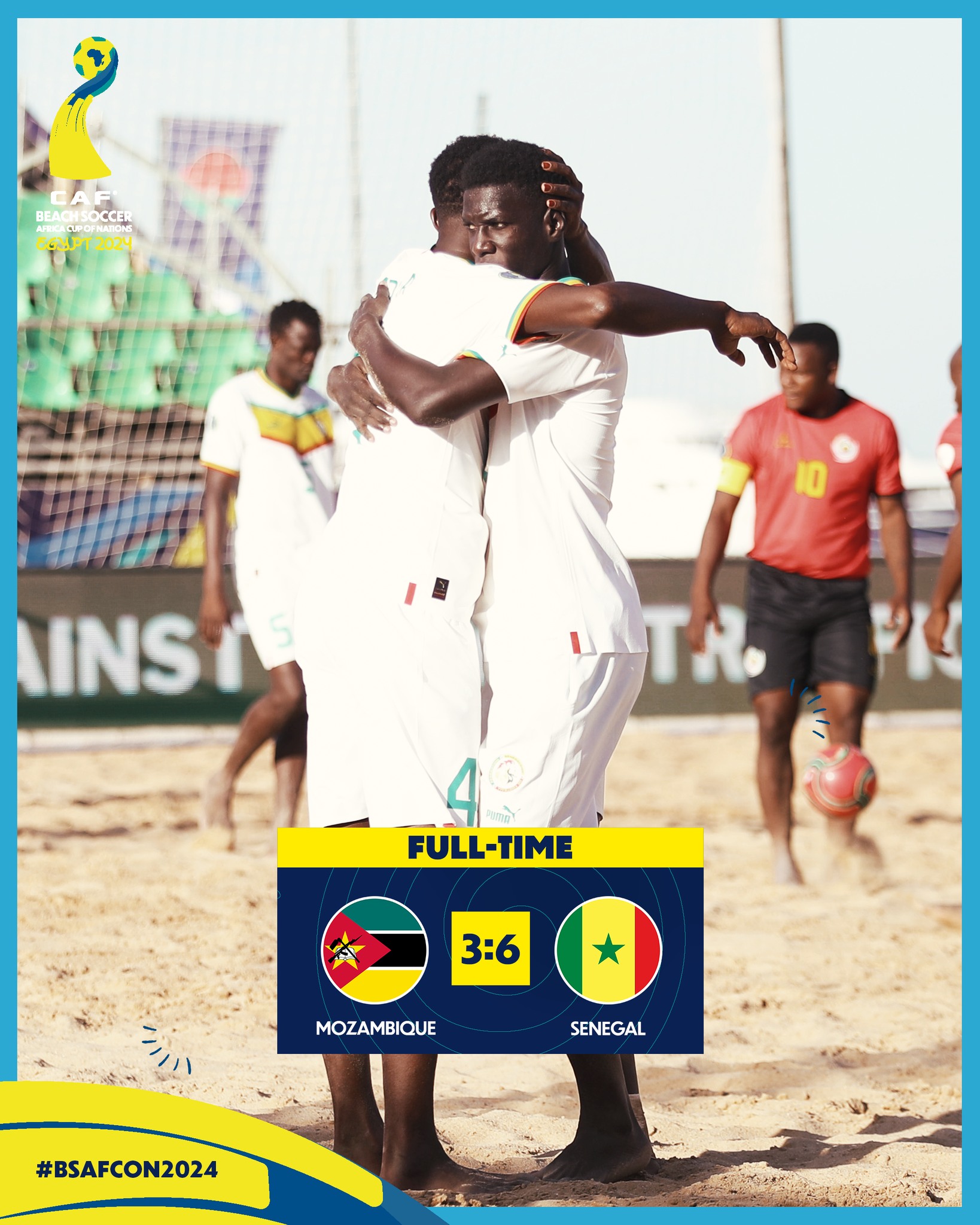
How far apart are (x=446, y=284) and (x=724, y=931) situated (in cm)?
277

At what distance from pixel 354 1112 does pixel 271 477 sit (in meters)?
2.45

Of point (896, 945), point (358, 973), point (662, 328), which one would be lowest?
point (896, 945)

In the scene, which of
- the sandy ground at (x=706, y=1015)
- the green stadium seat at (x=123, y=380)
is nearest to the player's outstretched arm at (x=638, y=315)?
the sandy ground at (x=706, y=1015)

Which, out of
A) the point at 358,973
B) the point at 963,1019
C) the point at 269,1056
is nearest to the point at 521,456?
the point at 358,973

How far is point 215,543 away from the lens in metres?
4.22

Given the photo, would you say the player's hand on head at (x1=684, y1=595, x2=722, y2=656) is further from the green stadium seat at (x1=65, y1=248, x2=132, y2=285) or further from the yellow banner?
the green stadium seat at (x1=65, y1=248, x2=132, y2=285)

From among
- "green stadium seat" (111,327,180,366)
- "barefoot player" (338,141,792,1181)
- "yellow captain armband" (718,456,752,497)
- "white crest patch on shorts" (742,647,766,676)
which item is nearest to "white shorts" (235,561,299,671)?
"yellow captain armband" (718,456,752,497)

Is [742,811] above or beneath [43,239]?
beneath

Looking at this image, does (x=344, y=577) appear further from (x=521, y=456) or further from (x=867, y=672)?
(x=867, y=672)

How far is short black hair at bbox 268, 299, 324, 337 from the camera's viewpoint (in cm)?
403

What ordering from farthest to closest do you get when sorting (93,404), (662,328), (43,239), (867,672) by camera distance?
(93,404) → (867,672) → (43,239) → (662,328)

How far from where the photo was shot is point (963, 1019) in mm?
2393

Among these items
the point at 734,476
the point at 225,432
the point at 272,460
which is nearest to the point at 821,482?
the point at 734,476

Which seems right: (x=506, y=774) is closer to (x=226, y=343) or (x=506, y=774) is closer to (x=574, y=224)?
(x=574, y=224)
